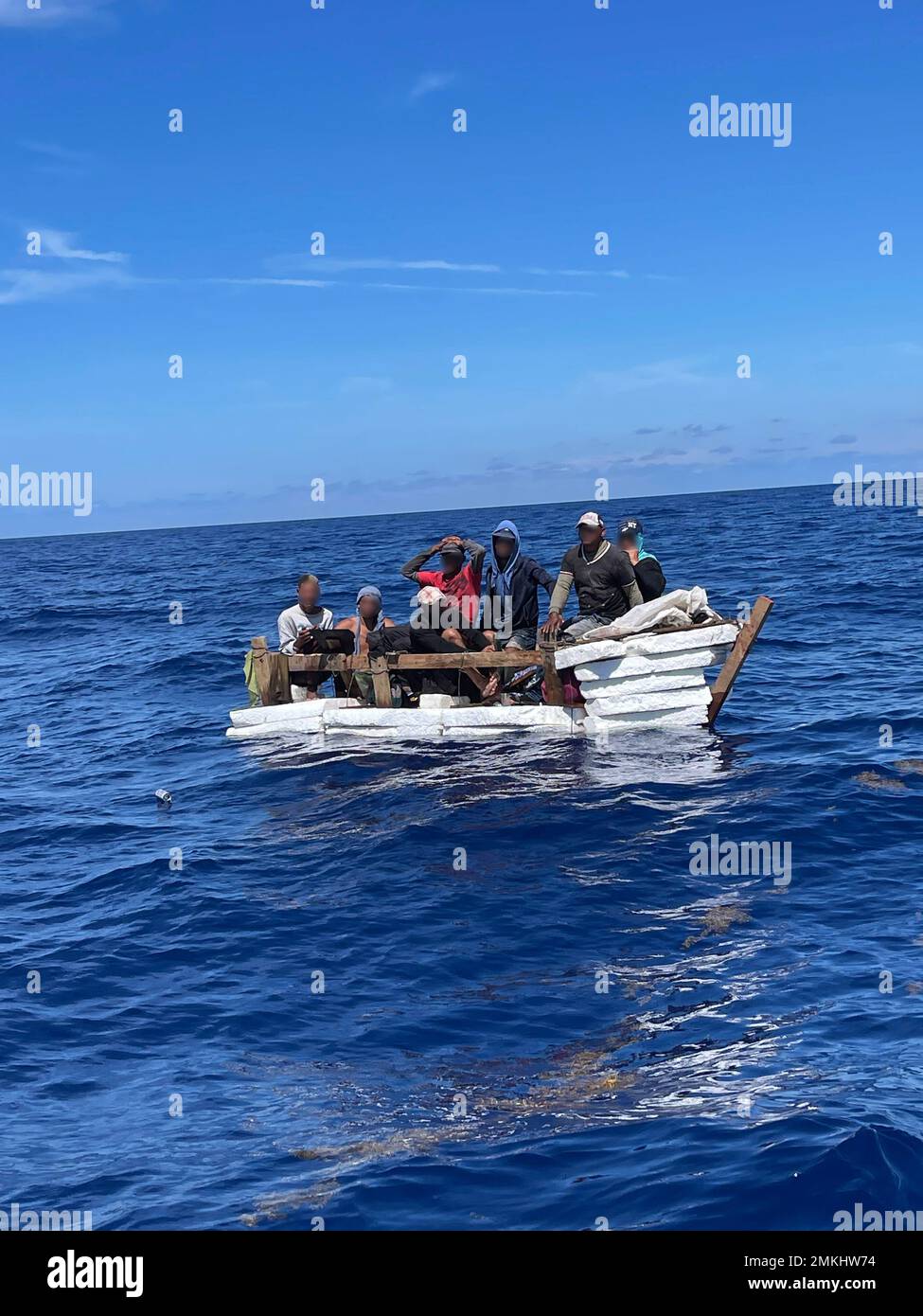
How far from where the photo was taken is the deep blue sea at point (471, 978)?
580 cm

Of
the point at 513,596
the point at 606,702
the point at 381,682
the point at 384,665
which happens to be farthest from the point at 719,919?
the point at 381,682

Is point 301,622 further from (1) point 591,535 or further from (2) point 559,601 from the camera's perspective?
(1) point 591,535

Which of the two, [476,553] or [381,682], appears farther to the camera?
[381,682]

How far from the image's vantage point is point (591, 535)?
14086mm

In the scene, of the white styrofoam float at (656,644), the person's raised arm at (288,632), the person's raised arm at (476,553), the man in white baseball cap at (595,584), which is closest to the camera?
the white styrofoam float at (656,644)

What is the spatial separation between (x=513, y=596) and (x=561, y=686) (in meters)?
→ 1.41

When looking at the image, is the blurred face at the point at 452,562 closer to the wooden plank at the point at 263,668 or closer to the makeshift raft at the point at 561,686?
the makeshift raft at the point at 561,686

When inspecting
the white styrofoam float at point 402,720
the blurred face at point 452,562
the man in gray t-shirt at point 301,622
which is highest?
the blurred face at point 452,562

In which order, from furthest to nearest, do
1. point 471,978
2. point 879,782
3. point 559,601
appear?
1. point 559,601
2. point 879,782
3. point 471,978

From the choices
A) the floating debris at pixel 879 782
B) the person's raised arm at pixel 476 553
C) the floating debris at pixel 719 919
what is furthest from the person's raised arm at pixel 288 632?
the floating debris at pixel 719 919

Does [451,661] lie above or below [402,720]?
above

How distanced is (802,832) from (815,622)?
13.6m

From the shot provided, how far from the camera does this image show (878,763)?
13.1 meters

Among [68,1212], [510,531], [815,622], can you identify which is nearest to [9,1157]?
[68,1212]
